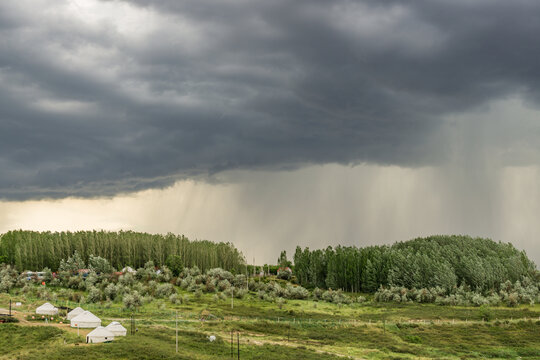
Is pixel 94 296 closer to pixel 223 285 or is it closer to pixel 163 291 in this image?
pixel 163 291

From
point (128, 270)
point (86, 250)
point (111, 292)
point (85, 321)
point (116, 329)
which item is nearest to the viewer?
point (116, 329)

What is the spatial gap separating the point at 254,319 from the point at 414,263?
8175 cm

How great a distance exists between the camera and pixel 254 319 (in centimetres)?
11338

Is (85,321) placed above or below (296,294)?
above

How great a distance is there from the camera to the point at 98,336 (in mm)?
78625

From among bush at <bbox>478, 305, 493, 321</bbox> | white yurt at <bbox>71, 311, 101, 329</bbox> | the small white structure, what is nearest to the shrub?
the small white structure

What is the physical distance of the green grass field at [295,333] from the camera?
7700cm

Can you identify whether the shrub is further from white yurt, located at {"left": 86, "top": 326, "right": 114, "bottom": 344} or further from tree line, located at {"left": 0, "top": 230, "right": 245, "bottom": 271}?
white yurt, located at {"left": 86, "top": 326, "right": 114, "bottom": 344}

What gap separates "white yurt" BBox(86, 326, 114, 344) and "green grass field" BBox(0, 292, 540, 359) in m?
1.59

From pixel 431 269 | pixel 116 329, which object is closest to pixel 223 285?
pixel 431 269

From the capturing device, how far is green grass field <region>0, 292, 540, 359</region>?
253 ft

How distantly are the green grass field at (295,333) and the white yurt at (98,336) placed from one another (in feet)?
5.21

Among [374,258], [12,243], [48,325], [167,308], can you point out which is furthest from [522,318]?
[12,243]

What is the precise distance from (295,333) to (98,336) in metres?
41.1
